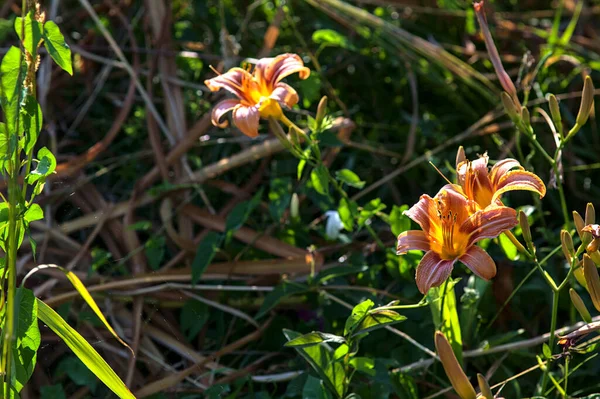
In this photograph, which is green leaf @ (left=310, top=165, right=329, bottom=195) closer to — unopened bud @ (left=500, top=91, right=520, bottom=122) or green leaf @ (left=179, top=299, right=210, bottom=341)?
unopened bud @ (left=500, top=91, right=520, bottom=122)

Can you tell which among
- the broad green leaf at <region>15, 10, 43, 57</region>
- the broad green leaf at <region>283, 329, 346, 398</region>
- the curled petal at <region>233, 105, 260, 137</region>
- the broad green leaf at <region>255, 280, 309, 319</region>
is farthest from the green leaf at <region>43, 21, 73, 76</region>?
the broad green leaf at <region>255, 280, 309, 319</region>

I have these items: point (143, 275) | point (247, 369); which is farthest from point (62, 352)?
point (247, 369)

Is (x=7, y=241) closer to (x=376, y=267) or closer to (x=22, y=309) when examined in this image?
(x=22, y=309)

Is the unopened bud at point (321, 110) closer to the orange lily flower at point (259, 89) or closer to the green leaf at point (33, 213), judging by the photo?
the orange lily flower at point (259, 89)

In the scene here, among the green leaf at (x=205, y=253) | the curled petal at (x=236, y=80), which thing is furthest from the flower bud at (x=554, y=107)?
the green leaf at (x=205, y=253)

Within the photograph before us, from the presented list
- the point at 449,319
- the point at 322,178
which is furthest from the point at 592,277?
the point at 322,178
